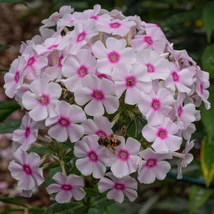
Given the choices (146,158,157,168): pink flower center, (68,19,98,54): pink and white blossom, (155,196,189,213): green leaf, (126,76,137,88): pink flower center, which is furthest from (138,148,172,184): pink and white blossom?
(155,196,189,213): green leaf

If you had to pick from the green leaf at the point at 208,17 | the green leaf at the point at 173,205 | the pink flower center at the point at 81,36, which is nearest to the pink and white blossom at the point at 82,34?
the pink flower center at the point at 81,36

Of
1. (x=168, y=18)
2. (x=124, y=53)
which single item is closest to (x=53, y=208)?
(x=124, y=53)

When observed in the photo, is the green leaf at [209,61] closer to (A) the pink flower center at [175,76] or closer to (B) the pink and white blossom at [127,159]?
(A) the pink flower center at [175,76]

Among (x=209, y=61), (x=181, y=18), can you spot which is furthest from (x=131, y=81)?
(x=181, y=18)

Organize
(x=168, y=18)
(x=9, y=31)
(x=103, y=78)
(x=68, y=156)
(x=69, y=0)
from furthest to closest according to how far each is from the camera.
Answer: (x=9, y=31), (x=69, y=0), (x=168, y=18), (x=68, y=156), (x=103, y=78)

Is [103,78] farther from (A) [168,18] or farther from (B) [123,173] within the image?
(A) [168,18]

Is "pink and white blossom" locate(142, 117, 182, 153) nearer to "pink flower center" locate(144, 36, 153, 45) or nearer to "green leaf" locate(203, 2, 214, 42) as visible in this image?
"pink flower center" locate(144, 36, 153, 45)

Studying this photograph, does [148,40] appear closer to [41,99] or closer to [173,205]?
[41,99]

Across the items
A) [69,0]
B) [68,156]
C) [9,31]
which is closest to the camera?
[68,156]
